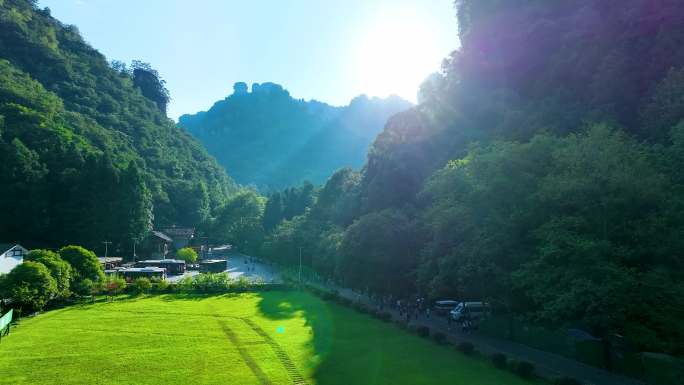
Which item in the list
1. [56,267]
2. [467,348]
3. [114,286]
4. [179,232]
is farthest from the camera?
[179,232]

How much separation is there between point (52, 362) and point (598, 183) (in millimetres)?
35297

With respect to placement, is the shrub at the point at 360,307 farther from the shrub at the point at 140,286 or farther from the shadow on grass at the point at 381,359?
the shrub at the point at 140,286

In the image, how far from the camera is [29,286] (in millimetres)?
48188

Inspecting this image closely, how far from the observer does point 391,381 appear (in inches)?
1064

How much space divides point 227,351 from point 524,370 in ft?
65.0

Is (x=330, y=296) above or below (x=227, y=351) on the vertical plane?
above

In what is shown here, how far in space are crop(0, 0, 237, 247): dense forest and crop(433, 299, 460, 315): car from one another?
220 ft

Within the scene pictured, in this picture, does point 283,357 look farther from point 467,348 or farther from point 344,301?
point 344,301

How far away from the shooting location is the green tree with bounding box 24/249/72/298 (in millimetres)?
53281

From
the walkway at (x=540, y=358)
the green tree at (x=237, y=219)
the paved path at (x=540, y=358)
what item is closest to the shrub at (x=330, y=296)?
the paved path at (x=540, y=358)

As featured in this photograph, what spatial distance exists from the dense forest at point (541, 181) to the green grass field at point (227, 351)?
6.14 metres

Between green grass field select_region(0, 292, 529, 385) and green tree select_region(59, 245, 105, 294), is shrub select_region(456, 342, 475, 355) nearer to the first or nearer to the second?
green grass field select_region(0, 292, 529, 385)

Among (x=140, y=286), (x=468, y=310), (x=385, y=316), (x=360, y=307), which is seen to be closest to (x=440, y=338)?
(x=468, y=310)

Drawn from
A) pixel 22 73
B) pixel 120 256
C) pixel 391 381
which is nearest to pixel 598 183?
pixel 391 381
